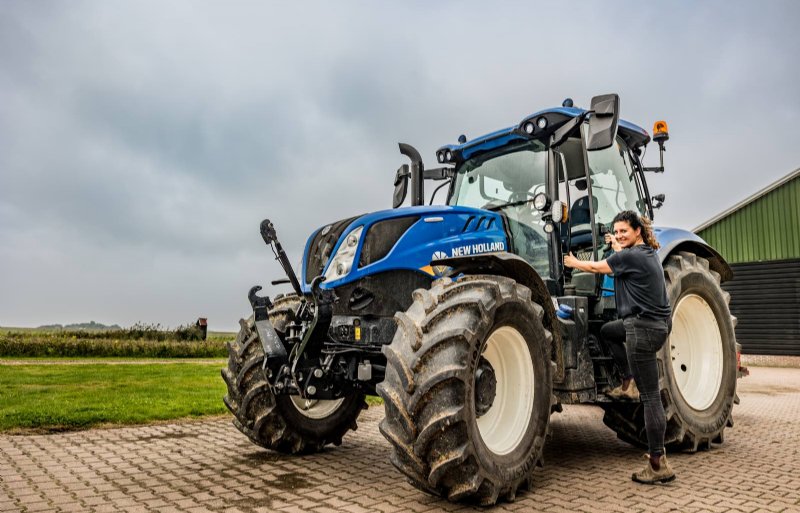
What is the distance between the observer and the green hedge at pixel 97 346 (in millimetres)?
19875

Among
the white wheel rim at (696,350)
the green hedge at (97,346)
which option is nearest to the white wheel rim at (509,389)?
the white wheel rim at (696,350)

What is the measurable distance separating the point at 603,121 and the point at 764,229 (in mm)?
17558

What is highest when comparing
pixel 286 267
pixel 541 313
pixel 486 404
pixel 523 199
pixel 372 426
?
pixel 523 199

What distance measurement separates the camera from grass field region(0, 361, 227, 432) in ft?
24.5

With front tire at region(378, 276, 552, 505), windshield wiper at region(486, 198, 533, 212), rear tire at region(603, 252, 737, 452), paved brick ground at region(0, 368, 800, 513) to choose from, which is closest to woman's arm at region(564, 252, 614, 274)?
front tire at region(378, 276, 552, 505)

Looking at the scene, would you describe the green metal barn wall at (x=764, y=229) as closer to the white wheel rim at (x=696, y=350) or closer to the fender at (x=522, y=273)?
the white wheel rim at (x=696, y=350)

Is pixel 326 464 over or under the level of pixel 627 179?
under

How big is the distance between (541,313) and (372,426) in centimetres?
372

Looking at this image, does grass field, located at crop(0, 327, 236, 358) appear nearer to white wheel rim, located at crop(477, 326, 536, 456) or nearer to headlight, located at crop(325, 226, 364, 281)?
headlight, located at crop(325, 226, 364, 281)

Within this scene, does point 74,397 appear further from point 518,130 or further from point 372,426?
point 518,130

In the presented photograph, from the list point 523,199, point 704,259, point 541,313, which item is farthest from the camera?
point 704,259

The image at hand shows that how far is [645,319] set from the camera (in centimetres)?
464

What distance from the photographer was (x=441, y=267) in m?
4.89

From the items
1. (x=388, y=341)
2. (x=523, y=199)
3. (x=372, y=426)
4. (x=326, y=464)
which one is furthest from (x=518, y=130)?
(x=372, y=426)
